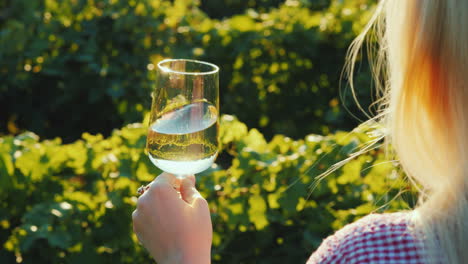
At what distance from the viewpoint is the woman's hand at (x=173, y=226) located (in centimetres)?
141

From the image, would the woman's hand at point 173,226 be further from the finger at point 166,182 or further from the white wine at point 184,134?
the white wine at point 184,134

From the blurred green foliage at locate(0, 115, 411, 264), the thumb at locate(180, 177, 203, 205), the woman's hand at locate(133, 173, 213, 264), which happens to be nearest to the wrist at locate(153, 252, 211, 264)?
the woman's hand at locate(133, 173, 213, 264)

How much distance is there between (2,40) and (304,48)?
2.28 m

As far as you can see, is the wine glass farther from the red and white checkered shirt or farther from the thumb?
the red and white checkered shirt

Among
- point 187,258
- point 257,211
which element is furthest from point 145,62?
point 187,258

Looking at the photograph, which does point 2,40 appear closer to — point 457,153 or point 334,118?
point 334,118

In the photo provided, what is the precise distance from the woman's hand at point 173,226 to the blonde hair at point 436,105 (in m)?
0.48

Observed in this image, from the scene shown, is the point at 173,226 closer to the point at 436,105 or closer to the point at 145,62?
the point at 436,105

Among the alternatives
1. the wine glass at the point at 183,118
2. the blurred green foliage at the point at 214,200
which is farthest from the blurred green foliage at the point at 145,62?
the wine glass at the point at 183,118

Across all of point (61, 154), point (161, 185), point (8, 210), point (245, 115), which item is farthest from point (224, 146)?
point (245, 115)

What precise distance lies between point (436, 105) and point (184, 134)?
63cm

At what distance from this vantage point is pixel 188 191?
1535mm

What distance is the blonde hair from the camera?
1.09m

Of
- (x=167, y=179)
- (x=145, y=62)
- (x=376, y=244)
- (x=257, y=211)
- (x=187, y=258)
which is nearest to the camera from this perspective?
(x=376, y=244)
